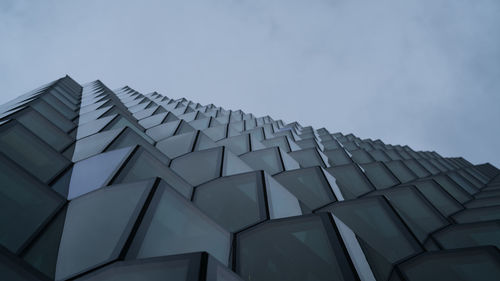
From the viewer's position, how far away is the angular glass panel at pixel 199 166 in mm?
9641

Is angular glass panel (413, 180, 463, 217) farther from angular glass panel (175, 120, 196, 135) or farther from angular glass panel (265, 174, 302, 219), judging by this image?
angular glass panel (175, 120, 196, 135)

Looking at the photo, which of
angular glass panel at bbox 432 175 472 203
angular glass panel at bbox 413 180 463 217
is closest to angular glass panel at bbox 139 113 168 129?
angular glass panel at bbox 413 180 463 217

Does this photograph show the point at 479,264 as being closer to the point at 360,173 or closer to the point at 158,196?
the point at 158,196

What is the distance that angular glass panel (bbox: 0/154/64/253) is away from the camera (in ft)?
13.7

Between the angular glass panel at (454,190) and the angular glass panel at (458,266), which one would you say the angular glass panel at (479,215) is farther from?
the angular glass panel at (458,266)

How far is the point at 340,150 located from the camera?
2372 centimetres

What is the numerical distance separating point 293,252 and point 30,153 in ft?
23.6

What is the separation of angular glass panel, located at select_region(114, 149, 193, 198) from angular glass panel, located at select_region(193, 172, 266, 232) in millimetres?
507

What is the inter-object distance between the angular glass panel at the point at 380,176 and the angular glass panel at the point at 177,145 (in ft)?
35.7

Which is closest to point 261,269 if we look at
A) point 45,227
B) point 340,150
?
point 45,227

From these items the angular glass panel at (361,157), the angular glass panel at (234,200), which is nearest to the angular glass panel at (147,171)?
the angular glass panel at (234,200)

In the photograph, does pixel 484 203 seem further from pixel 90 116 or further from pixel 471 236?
pixel 90 116

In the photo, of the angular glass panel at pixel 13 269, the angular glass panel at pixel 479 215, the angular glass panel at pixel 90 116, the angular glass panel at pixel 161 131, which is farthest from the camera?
the angular glass panel at pixel 161 131

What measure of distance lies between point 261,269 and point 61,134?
9.95 meters
